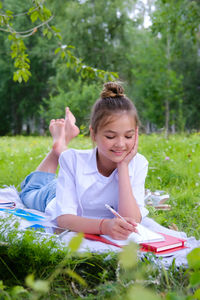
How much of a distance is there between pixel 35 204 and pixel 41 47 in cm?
2689

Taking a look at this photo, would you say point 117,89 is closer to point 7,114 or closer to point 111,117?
point 111,117

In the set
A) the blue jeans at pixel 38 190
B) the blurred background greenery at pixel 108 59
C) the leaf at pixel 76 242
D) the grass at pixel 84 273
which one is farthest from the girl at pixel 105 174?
the blurred background greenery at pixel 108 59

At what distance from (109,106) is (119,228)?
874mm

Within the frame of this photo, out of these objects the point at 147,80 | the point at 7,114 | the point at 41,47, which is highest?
the point at 41,47

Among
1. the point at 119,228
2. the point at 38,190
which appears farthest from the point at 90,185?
the point at 38,190

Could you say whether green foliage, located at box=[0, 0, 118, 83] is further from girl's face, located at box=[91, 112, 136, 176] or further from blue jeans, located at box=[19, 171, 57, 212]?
girl's face, located at box=[91, 112, 136, 176]

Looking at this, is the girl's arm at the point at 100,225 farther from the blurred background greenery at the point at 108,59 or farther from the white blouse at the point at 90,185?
the blurred background greenery at the point at 108,59


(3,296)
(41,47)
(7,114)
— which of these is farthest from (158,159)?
(7,114)

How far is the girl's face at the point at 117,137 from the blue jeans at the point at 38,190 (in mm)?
1028

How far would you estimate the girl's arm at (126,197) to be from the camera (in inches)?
97.4

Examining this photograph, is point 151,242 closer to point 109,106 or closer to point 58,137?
point 109,106

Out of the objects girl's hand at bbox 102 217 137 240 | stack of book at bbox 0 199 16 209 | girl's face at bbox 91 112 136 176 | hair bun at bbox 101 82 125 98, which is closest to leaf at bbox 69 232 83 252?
girl's hand at bbox 102 217 137 240

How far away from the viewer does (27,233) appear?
1.98 meters

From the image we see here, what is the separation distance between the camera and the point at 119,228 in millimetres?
2182
